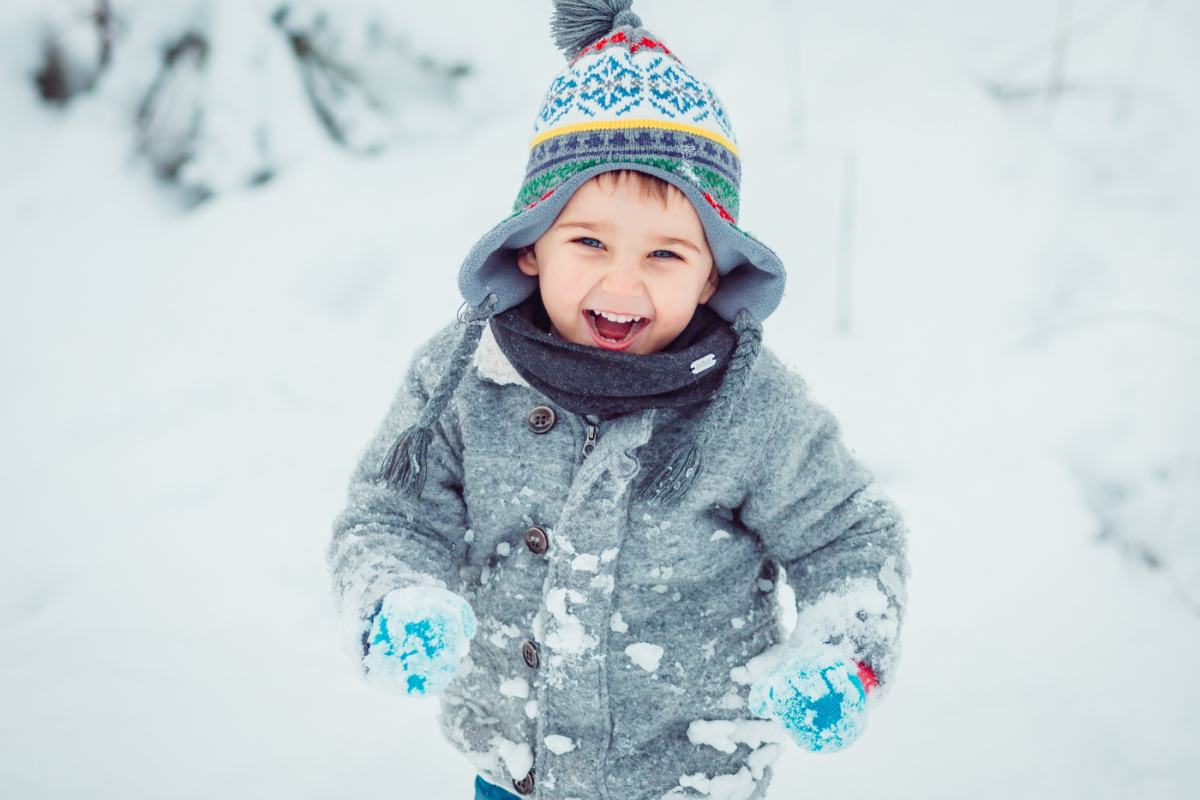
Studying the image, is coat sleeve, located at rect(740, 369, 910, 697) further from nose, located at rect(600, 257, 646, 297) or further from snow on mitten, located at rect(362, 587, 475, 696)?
snow on mitten, located at rect(362, 587, 475, 696)

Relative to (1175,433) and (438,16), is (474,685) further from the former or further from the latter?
(438,16)

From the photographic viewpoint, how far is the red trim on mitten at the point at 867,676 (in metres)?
1.04

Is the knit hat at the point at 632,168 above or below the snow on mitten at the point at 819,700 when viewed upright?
above

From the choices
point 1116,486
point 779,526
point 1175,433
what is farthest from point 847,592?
point 1175,433

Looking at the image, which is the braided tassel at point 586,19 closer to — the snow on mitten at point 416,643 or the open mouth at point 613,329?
the open mouth at point 613,329

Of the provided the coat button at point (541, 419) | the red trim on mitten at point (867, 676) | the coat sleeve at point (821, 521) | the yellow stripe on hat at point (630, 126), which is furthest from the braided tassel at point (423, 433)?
the red trim on mitten at point (867, 676)

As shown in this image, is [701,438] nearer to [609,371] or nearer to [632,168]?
[609,371]

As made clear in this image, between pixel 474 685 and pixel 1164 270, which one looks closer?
pixel 474 685

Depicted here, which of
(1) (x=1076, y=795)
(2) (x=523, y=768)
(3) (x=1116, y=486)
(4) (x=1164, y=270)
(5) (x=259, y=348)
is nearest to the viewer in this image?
(2) (x=523, y=768)

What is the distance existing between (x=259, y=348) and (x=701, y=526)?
1891 millimetres

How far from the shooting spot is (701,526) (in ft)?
3.87

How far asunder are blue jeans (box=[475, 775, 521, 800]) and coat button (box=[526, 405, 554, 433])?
0.57 meters

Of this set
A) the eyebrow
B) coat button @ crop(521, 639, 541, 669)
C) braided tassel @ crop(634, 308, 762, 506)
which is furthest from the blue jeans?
the eyebrow

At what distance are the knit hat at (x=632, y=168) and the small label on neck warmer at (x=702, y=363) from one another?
3 cm
